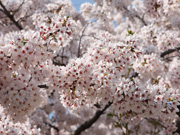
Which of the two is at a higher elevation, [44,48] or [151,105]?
[44,48]

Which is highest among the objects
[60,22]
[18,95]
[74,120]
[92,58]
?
[60,22]

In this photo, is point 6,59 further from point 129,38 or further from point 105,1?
point 105,1

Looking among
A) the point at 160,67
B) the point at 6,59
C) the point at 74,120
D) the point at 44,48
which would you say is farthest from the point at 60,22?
the point at 74,120

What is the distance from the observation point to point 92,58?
4.66m

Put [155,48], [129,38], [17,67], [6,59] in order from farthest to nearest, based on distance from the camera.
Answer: [155,48], [129,38], [17,67], [6,59]

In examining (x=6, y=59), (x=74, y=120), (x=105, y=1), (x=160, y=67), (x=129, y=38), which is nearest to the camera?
(x=6, y=59)

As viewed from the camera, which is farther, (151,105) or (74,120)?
(74,120)

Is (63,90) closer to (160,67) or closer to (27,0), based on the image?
(160,67)

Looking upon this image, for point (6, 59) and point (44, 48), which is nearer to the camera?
point (6, 59)

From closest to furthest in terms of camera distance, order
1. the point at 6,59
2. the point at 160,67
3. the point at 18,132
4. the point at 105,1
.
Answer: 1. the point at 6,59
2. the point at 18,132
3. the point at 160,67
4. the point at 105,1

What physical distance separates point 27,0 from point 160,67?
6.35 meters

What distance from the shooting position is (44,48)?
4.16 m

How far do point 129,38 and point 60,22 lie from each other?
1609mm

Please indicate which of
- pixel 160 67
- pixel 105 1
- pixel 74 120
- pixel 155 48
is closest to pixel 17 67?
pixel 160 67
